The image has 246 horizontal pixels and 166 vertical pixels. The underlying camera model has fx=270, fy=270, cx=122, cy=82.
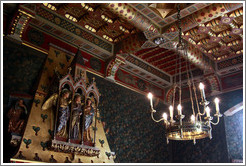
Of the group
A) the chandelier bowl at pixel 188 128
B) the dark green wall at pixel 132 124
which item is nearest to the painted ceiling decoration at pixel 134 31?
the dark green wall at pixel 132 124

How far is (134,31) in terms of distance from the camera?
7.73 meters

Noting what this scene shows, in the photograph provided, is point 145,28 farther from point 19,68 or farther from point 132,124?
point 19,68

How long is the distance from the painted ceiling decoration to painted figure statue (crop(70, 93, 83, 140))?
5.33ft

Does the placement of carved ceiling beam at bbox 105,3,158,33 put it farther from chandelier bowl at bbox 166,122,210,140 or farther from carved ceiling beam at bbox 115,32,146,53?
chandelier bowl at bbox 166,122,210,140

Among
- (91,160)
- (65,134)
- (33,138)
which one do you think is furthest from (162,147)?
(33,138)

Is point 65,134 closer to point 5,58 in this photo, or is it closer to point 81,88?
point 81,88

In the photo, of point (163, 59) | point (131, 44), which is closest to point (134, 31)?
point (131, 44)

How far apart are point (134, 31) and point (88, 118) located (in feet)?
9.34

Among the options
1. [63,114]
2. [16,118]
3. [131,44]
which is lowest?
[16,118]

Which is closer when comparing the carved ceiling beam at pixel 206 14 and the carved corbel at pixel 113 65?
the carved ceiling beam at pixel 206 14

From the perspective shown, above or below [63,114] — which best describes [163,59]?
above

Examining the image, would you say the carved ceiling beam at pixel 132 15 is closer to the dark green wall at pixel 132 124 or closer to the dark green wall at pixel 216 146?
the dark green wall at pixel 132 124

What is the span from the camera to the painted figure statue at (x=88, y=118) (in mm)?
6527

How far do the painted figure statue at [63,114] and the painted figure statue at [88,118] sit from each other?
0.49 m
